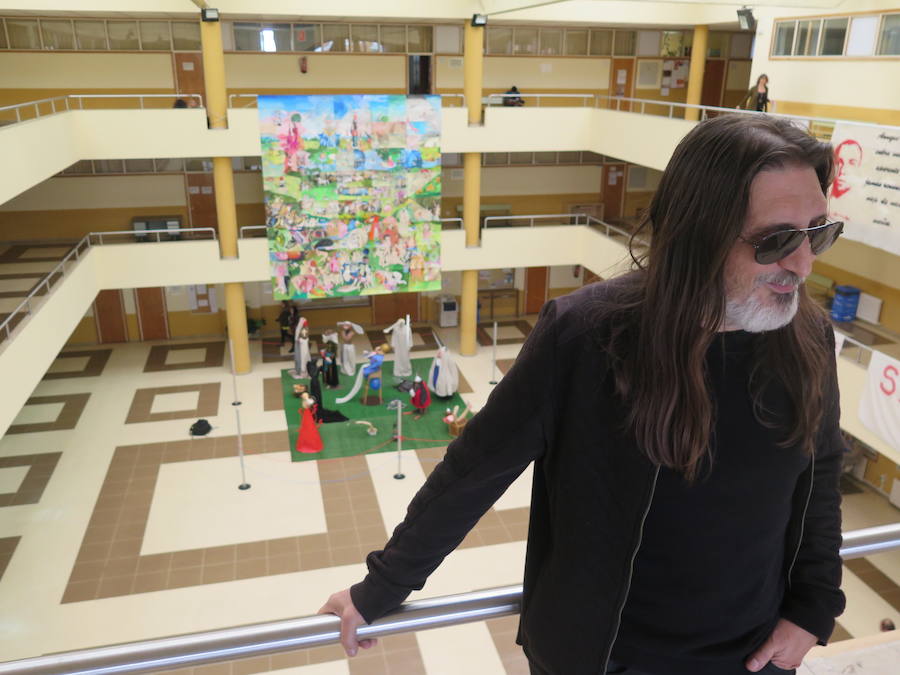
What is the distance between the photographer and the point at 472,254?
20219mm

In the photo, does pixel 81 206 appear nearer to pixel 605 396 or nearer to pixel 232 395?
pixel 232 395

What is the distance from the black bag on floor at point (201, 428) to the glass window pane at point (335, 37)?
1083 cm

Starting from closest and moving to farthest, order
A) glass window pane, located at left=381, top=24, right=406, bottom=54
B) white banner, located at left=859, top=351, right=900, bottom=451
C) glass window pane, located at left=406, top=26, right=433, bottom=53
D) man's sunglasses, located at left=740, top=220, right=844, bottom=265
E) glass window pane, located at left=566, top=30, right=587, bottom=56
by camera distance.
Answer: man's sunglasses, located at left=740, top=220, right=844, bottom=265, white banner, located at left=859, top=351, right=900, bottom=451, glass window pane, located at left=381, top=24, right=406, bottom=54, glass window pane, located at left=406, top=26, right=433, bottom=53, glass window pane, located at left=566, top=30, right=587, bottom=56

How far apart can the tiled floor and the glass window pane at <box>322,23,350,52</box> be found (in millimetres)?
9961

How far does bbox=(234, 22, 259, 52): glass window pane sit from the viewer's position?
20.2 metres

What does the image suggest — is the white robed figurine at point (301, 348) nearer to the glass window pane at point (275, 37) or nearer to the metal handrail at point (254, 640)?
the glass window pane at point (275, 37)

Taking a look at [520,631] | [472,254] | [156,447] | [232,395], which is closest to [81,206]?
[232,395]

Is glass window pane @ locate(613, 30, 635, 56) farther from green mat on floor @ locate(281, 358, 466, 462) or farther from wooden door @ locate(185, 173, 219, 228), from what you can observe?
wooden door @ locate(185, 173, 219, 228)

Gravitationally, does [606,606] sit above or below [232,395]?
above

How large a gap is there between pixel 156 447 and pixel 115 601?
5009 mm

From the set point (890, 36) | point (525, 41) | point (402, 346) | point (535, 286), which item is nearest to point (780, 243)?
point (890, 36)

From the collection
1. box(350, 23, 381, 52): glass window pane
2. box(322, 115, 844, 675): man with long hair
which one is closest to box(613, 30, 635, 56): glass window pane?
box(350, 23, 381, 52): glass window pane

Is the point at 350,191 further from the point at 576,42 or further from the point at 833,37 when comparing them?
the point at 833,37

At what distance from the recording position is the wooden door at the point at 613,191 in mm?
24359
